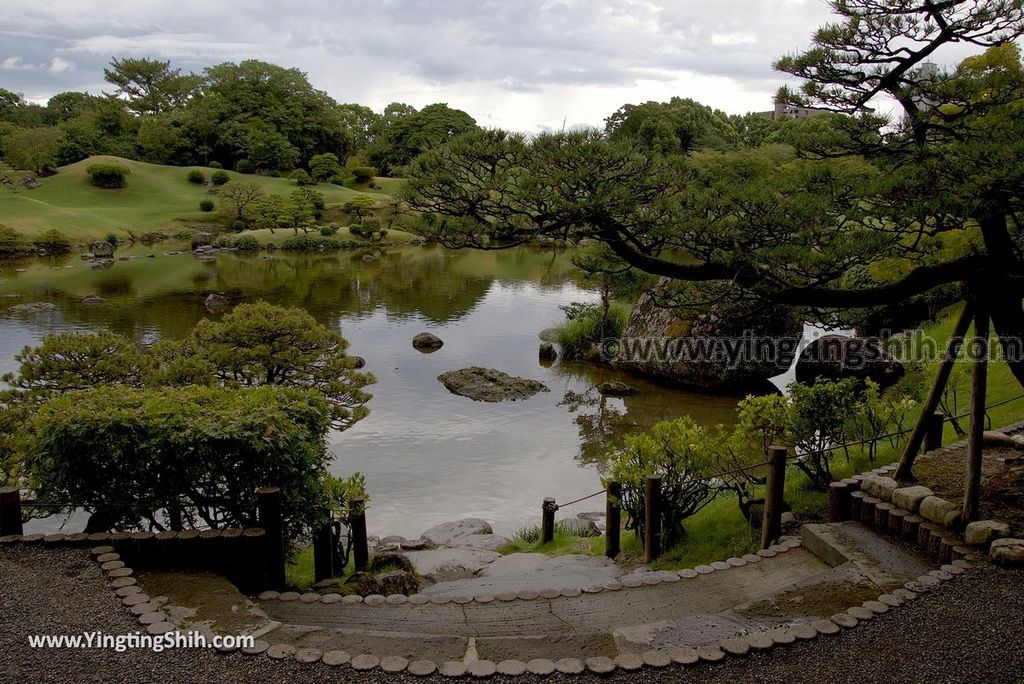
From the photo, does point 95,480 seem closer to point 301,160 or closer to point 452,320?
point 452,320

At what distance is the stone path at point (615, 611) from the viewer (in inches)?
186

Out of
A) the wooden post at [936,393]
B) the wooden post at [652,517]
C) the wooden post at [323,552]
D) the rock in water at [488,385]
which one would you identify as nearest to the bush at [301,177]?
the rock in water at [488,385]

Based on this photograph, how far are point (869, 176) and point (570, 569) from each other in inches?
183

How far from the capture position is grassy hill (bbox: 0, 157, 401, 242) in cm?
4200

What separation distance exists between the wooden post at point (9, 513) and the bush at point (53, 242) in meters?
40.2

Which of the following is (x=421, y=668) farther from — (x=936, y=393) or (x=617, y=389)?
(x=617, y=389)

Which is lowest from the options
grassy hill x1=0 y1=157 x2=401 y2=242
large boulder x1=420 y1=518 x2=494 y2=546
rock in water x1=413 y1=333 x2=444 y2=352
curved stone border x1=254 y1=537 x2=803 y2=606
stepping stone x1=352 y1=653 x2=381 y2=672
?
large boulder x1=420 y1=518 x2=494 y2=546

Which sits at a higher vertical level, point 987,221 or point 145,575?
point 987,221

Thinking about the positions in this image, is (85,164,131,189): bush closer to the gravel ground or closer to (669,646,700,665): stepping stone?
the gravel ground

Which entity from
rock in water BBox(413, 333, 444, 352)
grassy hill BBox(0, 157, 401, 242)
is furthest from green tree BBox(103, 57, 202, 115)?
rock in water BBox(413, 333, 444, 352)

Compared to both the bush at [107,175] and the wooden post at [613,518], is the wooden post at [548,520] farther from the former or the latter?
the bush at [107,175]

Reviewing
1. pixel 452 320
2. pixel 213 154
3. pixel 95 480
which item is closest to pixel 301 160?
pixel 213 154

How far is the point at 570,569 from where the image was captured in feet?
24.4

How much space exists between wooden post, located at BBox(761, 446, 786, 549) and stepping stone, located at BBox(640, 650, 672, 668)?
2965 millimetres
